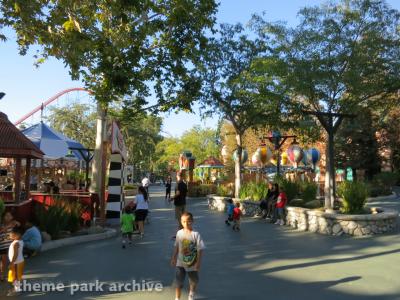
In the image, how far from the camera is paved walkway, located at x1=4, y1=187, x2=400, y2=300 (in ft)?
22.0

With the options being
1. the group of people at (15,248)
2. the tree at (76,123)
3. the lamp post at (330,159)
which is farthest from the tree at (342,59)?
the tree at (76,123)

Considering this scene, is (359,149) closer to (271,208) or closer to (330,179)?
(271,208)

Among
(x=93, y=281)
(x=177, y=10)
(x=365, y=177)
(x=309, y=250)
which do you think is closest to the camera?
(x=93, y=281)

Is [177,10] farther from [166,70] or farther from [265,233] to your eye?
[265,233]

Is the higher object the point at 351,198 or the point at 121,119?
the point at 121,119

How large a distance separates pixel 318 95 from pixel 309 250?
680 cm

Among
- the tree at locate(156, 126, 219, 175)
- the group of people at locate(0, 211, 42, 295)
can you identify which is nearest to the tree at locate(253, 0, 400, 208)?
the group of people at locate(0, 211, 42, 295)

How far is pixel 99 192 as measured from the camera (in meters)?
14.7

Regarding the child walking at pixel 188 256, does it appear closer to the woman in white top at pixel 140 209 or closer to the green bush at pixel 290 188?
the woman in white top at pixel 140 209

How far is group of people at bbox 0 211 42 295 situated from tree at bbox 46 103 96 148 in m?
47.7

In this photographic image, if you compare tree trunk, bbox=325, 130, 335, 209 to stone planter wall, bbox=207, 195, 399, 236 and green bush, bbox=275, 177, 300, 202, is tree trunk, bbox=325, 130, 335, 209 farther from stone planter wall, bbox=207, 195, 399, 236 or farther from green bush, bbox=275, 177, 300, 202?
green bush, bbox=275, 177, 300, 202

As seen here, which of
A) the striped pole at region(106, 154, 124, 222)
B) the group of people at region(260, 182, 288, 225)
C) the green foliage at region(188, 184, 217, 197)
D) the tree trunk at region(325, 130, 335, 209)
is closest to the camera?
the tree trunk at region(325, 130, 335, 209)

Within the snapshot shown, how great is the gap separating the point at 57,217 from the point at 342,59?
10.3 meters

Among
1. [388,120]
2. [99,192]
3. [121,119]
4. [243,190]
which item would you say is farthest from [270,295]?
[388,120]
